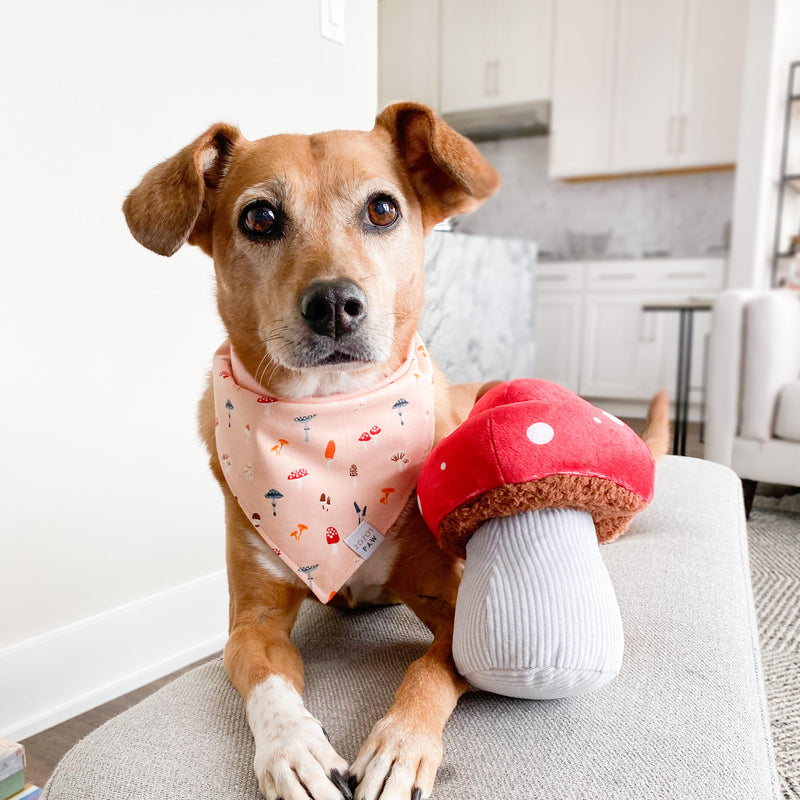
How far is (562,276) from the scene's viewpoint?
5.05 metres

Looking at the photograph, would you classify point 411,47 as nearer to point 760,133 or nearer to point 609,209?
point 609,209

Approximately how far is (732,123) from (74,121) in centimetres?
444

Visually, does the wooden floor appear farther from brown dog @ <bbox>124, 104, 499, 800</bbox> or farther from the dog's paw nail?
the dog's paw nail

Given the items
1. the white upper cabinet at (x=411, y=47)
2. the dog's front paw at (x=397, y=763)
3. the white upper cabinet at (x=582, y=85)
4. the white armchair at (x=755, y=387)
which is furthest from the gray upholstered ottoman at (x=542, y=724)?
the white upper cabinet at (x=411, y=47)

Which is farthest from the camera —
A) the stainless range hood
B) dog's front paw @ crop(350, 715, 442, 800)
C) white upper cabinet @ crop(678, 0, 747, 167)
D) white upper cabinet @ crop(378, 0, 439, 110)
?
white upper cabinet @ crop(378, 0, 439, 110)

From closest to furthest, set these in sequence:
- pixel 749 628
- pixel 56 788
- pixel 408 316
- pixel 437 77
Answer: pixel 56 788 → pixel 749 628 → pixel 408 316 → pixel 437 77

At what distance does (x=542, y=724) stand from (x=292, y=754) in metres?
0.24

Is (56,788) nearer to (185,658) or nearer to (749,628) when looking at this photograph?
(749,628)

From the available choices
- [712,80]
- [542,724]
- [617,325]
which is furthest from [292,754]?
[712,80]

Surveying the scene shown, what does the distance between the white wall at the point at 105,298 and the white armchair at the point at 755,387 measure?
1.89 m

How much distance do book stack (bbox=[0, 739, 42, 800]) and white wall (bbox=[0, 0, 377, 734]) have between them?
0.47 m

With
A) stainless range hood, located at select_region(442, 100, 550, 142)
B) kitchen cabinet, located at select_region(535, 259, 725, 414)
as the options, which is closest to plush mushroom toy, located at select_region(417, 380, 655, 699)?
kitchen cabinet, located at select_region(535, 259, 725, 414)

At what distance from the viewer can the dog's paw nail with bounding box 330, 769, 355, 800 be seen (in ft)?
1.99

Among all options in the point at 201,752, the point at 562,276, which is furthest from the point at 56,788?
the point at 562,276
